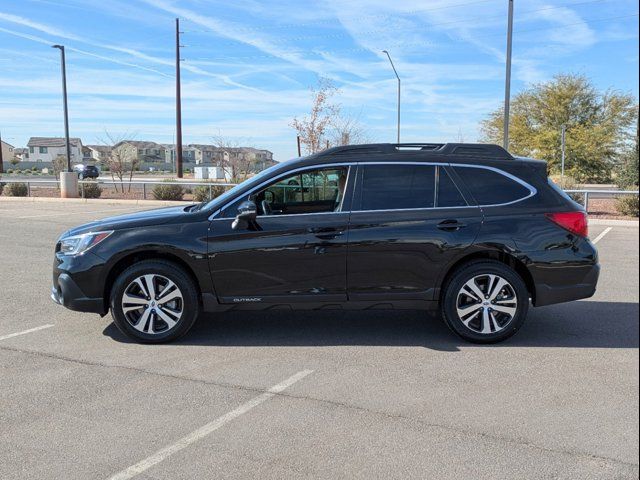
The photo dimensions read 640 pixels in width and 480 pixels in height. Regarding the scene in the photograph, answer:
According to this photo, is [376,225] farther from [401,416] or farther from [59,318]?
[59,318]

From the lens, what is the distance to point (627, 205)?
17.5 metres

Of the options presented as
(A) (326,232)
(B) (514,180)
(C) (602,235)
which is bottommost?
(C) (602,235)

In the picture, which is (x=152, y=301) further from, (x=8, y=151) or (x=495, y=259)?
(x=8, y=151)

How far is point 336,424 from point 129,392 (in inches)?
62.6

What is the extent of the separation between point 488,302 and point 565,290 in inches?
27.6

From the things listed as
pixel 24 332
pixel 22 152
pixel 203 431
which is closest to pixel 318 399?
pixel 203 431

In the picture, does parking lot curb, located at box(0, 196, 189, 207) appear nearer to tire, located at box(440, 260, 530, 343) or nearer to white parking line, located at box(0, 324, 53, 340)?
white parking line, located at box(0, 324, 53, 340)

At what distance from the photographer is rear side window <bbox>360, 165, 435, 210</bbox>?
5410 mm

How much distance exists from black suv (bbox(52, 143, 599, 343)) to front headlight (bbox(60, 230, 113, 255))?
0.02 m

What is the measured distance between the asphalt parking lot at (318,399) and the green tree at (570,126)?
36533mm

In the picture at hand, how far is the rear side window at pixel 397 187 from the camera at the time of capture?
541cm

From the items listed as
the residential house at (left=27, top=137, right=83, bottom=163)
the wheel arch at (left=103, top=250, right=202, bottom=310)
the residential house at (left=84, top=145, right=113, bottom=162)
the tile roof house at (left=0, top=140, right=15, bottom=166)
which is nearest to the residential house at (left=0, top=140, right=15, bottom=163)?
the tile roof house at (left=0, top=140, right=15, bottom=166)

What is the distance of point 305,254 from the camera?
17.4 feet

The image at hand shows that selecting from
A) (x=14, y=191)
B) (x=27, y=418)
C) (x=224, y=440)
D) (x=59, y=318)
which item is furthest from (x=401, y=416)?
(x=14, y=191)
